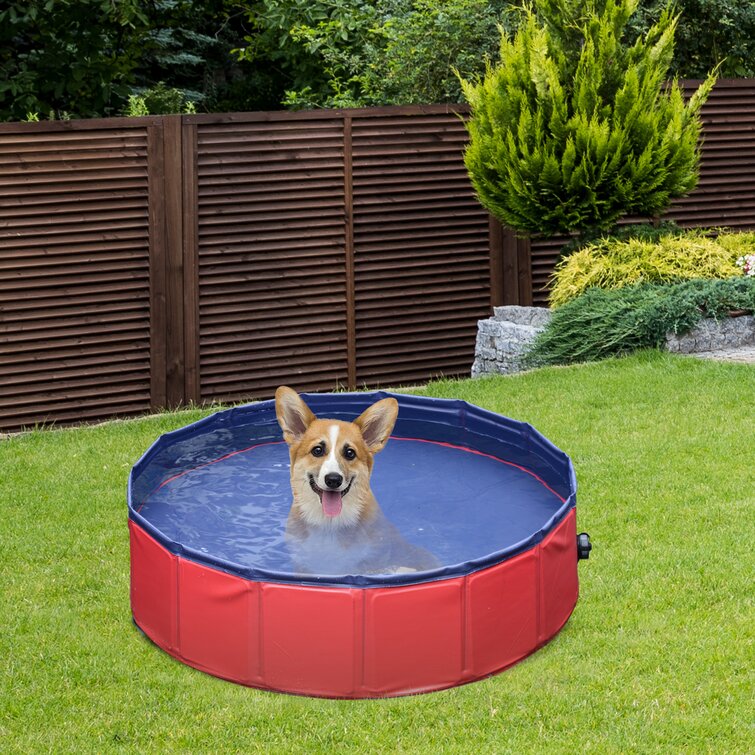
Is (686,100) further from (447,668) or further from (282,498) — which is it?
(447,668)

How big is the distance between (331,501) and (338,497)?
35 millimetres

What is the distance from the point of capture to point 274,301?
10.4 m

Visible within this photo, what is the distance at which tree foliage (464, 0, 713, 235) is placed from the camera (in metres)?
10.3

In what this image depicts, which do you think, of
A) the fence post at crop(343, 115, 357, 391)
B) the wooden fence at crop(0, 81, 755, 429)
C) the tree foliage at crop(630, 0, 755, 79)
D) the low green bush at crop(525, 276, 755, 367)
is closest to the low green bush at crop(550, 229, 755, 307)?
the low green bush at crop(525, 276, 755, 367)

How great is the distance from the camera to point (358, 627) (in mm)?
4457

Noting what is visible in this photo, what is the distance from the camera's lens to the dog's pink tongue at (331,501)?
203 inches

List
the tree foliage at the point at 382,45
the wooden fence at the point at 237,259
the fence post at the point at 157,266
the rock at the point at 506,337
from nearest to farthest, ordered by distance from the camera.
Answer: the wooden fence at the point at 237,259 < the fence post at the point at 157,266 < the rock at the point at 506,337 < the tree foliage at the point at 382,45

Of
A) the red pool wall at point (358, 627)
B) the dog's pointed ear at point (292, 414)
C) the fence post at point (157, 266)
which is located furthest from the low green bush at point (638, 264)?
the red pool wall at point (358, 627)

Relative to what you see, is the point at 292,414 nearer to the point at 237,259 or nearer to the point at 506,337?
the point at 237,259

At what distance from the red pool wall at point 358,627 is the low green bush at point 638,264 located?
5.81 meters

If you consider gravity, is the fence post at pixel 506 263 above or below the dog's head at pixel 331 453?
above

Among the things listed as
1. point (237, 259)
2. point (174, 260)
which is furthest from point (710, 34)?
point (174, 260)

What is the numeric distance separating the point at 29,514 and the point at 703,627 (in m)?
3.91

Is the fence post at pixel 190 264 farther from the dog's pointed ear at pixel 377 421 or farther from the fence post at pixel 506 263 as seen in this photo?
the dog's pointed ear at pixel 377 421
